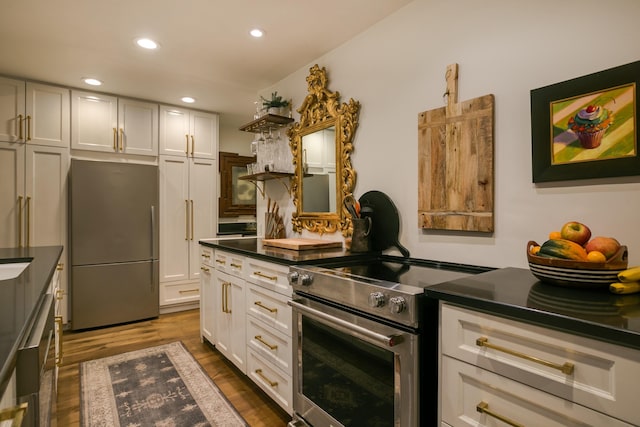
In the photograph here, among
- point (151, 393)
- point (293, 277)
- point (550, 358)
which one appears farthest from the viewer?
point (151, 393)

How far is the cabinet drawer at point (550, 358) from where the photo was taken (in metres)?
0.76

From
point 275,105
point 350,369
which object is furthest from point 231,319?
point 275,105

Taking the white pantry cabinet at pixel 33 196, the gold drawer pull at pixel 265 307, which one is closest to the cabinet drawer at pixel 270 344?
the gold drawer pull at pixel 265 307

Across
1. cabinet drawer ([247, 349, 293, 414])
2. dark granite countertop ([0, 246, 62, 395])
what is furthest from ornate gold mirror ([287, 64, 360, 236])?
dark granite countertop ([0, 246, 62, 395])

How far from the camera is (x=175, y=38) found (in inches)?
94.7

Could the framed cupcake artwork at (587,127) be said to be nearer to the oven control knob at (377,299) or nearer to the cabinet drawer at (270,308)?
the oven control knob at (377,299)

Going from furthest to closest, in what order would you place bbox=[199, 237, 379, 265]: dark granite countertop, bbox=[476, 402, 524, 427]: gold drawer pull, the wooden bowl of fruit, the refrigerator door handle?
the refrigerator door handle, bbox=[199, 237, 379, 265]: dark granite countertop, the wooden bowl of fruit, bbox=[476, 402, 524, 427]: gold drawer pull

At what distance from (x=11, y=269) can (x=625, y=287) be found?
2.82m

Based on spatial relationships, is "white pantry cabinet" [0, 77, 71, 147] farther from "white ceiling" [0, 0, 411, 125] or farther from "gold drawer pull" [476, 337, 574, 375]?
"gold drawer pull" [476, 337, 574, 375]

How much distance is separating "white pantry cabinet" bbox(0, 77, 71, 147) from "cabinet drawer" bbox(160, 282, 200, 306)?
70.5 inches

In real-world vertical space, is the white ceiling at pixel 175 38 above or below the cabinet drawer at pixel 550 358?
above

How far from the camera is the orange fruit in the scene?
3.55 feet

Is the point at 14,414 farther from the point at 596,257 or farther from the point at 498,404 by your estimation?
the point at 596,257

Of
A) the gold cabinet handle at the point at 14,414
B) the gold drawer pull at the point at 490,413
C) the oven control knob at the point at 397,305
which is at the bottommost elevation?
the gold drawer pull at the point at 490,413
